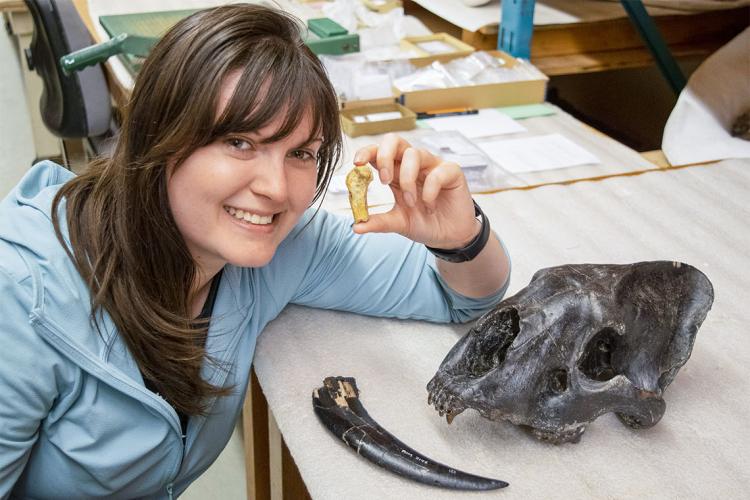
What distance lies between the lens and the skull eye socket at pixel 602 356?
1163 mm

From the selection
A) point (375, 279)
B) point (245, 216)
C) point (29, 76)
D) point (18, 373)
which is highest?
point (245, 216)

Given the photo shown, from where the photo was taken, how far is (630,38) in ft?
9.38

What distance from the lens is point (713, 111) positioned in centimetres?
225

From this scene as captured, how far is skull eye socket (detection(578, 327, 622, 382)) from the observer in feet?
3.82

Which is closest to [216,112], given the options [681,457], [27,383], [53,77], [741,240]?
[27,383]

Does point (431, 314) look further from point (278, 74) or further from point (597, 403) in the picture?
point (278, 74)

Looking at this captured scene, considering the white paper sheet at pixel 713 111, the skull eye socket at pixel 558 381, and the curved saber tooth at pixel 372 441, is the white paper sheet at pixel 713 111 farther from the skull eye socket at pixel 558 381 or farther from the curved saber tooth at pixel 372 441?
the curved saber tooth at pixel 372 441

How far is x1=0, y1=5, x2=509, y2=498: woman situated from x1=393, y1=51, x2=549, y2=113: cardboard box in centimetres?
118

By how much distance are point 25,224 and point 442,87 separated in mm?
1575

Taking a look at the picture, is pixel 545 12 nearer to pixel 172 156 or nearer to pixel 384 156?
pixel 384 156

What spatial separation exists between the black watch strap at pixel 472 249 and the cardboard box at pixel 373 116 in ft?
3.23

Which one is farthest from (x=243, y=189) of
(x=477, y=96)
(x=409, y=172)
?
(x=477, y=96)

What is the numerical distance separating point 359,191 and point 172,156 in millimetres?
306

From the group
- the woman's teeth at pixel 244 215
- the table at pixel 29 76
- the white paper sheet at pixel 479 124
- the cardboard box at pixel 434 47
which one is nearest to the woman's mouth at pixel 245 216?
the woman's teeth at pixel 244 215
